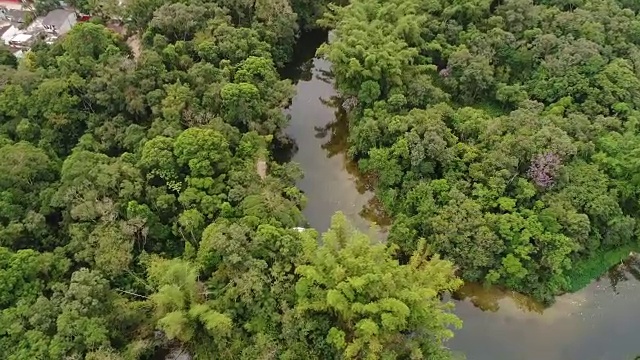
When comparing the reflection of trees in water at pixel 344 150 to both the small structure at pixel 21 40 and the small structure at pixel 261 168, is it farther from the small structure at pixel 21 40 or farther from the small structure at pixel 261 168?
the small structure at pixel 21 40

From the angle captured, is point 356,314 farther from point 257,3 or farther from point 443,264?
point 257,3

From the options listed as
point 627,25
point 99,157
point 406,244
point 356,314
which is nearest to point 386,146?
point 406,244

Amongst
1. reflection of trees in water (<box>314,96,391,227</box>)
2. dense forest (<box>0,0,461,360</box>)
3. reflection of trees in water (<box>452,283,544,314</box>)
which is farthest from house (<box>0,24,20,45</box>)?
reflection of trees in water (<box>452,283,544,314</box>)

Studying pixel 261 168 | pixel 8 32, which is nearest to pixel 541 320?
pixel 261 168

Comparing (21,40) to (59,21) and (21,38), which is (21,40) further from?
(59,21)

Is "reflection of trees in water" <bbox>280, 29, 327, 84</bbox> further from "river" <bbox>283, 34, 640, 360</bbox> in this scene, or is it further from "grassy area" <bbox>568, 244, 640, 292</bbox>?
"grassy area" <bbox>568, 244, 640, 292</bbox>

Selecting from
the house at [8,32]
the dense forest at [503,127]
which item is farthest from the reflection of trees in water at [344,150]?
the house at [8,32]

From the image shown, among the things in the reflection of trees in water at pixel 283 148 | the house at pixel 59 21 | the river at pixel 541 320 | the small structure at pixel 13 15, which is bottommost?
the river at pixel 541 320
